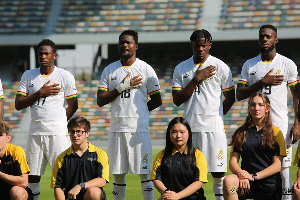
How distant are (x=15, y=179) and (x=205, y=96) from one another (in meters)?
2.08

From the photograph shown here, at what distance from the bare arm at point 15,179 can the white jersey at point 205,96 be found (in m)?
1.79

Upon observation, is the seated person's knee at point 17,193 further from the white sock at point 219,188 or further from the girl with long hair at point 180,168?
the white sock at point 219,188

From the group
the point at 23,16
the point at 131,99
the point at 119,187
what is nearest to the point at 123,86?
the point at 131,99

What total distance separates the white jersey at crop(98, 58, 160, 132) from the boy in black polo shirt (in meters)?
0.78

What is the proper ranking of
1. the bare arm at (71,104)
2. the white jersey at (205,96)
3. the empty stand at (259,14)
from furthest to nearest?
the empty stand at (259,14), the bare arm at (71,104), the white jersey at (205,96)

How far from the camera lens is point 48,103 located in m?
6.70

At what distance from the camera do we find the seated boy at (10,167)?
5734 millimetres

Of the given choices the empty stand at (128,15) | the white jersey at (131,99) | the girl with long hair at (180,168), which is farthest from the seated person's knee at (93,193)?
the empty stand at (128,15)

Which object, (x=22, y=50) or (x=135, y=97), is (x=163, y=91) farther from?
(x=135, y=97)

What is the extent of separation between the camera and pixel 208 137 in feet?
21.3

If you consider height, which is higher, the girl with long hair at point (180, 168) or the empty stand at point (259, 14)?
the empty stand at point (259, 14)

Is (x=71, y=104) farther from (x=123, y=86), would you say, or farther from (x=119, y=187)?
(x=119, y=187)

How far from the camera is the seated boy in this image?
5734 mm

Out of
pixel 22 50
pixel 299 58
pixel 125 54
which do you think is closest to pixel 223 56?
pixel 299 58
